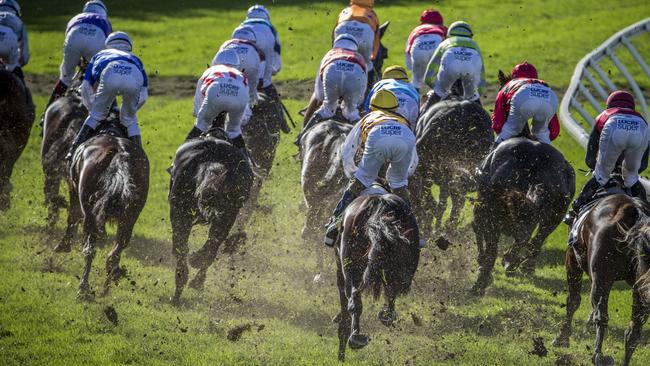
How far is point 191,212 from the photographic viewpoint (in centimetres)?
1094

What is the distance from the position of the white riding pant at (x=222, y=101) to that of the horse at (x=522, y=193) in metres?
2.69

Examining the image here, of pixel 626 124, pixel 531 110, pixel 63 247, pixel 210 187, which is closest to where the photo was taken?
pixel 626 124

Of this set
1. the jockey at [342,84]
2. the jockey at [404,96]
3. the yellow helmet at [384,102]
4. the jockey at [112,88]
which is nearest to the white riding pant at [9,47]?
the jockey at [112,88]

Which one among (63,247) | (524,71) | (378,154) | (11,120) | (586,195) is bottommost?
(63,247)

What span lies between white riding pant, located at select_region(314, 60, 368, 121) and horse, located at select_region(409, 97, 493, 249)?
2.70ft

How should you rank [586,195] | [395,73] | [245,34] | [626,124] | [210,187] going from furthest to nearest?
[245,34] → [395,73] → [210,187] → [586,195] → [626,124]

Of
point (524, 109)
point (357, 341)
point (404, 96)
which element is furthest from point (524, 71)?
point (357, 341)

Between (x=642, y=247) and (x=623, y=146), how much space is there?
1406mm

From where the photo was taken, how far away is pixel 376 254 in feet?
29.8

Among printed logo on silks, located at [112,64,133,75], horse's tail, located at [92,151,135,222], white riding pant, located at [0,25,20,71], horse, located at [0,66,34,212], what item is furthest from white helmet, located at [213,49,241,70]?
white riding pant, located at [0,25,20,71]

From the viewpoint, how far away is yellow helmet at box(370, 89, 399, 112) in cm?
1030

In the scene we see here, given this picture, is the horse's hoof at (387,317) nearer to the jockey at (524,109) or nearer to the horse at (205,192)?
the horse at (205,192)

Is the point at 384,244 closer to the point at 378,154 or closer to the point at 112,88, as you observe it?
the point at 378,154

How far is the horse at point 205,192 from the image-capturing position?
10.8 metres
